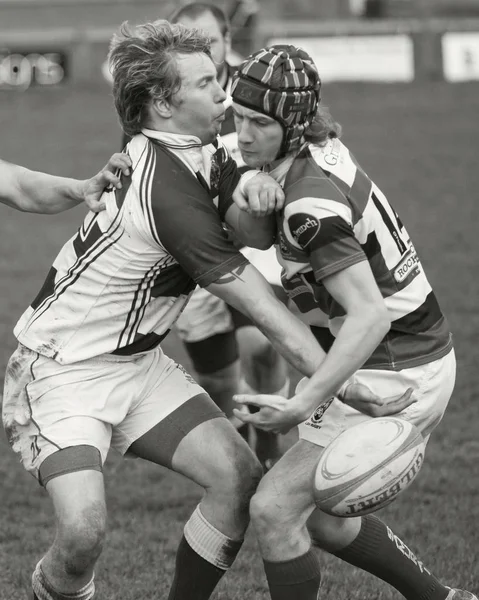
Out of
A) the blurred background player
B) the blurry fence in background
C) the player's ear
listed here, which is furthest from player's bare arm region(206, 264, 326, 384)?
the blurry fence in background

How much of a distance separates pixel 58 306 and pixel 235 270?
713 mm

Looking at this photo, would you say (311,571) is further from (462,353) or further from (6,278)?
(6,278)

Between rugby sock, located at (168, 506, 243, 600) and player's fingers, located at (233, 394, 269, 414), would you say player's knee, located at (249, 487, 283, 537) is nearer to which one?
rugby sock, located at (168, 506, 243, 600)

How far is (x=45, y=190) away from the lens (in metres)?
4.27

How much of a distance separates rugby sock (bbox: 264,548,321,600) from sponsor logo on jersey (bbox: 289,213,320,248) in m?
1.11

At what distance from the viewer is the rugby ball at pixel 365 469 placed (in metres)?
3.64

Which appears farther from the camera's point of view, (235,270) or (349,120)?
(349,120)

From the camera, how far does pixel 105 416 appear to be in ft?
13.1

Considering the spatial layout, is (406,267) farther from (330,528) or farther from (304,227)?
(330,528)

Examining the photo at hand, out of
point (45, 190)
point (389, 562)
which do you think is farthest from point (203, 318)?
point (389, 562)

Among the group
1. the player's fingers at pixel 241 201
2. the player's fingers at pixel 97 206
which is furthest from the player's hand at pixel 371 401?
the player's fingers at pixel 97 206

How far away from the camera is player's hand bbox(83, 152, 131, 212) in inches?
154

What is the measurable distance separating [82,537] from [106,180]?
1.24 metres

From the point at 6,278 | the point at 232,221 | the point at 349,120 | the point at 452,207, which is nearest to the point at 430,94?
the point at 349,120
